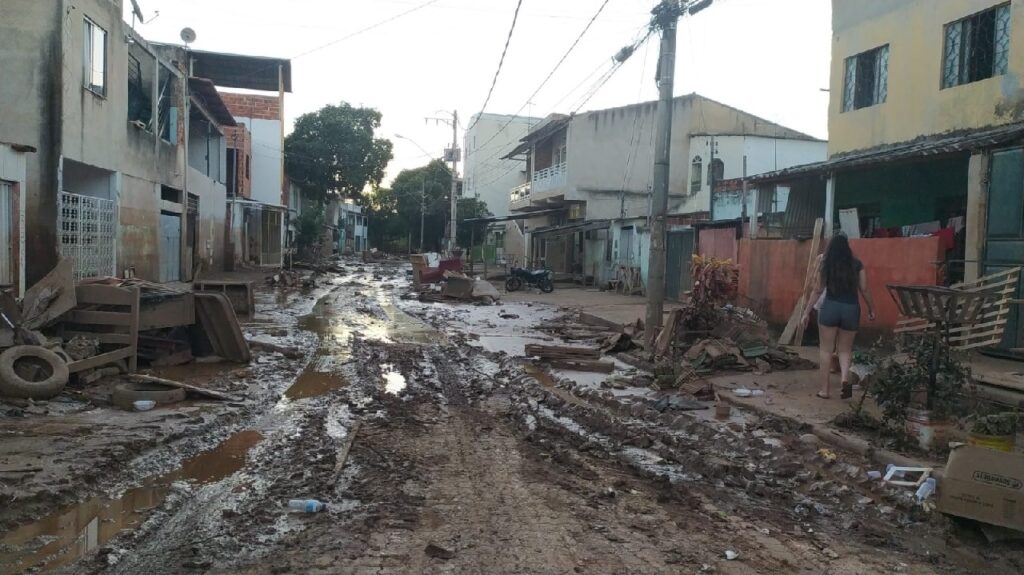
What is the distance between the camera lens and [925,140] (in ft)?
44.4

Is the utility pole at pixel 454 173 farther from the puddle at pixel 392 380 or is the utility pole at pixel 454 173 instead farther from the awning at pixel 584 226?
the puddle at pixel 392 380

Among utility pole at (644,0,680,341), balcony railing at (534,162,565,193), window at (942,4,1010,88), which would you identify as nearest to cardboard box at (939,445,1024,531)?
utility pole at (644,0,680,341)

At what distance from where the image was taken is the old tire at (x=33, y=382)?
23.7 ft

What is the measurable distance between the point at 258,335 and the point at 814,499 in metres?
10.6

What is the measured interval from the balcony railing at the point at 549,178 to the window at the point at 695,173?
5.78m

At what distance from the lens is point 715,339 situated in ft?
34.3

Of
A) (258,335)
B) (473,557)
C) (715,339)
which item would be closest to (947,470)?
(473,557)

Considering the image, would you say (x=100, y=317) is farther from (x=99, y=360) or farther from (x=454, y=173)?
(x=454, y=173)

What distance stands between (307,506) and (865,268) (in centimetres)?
950

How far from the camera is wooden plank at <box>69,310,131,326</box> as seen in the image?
885 cm

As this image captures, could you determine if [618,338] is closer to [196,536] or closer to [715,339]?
[715,339]

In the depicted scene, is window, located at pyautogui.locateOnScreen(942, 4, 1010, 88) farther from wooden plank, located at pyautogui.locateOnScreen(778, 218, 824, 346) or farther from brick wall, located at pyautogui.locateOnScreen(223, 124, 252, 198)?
brick wall, located at pyautogui.locateOnScreen(223, 124, 252, 198)

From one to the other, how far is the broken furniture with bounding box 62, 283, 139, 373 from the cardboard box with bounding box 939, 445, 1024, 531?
339 inches

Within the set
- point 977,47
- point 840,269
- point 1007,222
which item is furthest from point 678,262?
point 840,269
